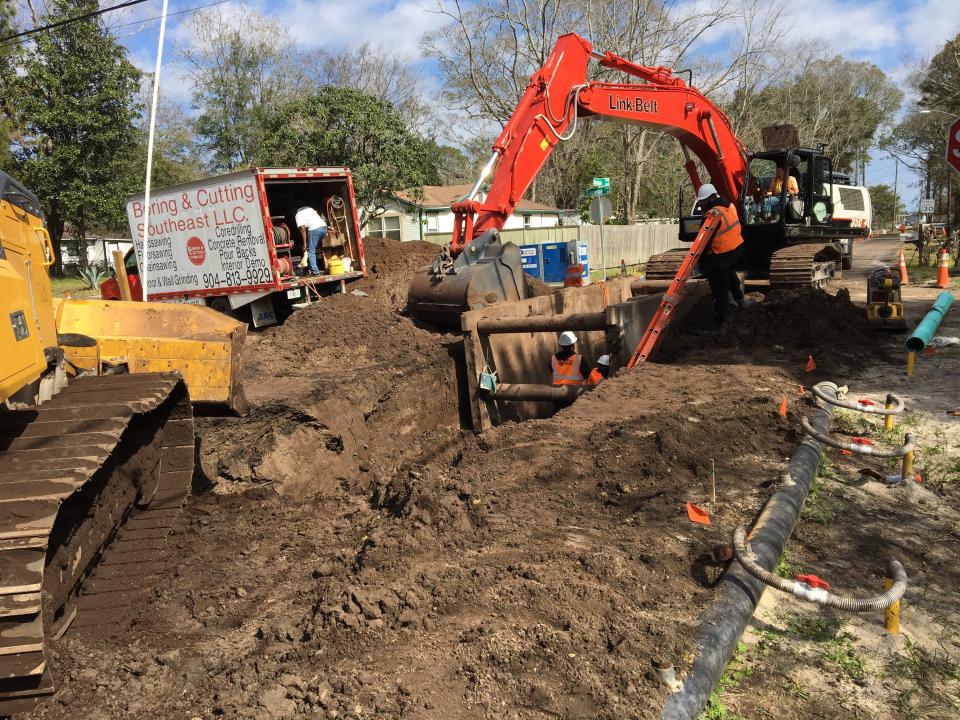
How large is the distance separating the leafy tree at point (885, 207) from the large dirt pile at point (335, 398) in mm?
89592

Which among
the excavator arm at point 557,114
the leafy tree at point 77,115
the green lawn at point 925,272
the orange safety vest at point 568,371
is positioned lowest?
the green lawn at point 925,272

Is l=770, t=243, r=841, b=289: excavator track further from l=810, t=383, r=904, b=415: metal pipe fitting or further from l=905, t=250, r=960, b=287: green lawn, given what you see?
l=905, t=250, r=960, b=287: green lawn

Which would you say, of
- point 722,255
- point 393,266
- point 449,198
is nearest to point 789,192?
point 722,255

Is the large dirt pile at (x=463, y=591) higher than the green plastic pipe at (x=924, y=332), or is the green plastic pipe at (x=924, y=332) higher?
the green plastic pipe at (x=924, y=332)

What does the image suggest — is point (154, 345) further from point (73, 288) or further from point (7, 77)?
point (7, 77)

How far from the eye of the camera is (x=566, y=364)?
318 inches

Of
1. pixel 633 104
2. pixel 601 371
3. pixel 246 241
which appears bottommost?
pixel 601 371

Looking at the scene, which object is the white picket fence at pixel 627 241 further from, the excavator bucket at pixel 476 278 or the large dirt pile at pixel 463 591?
the large dirt pile at pixel 463 591

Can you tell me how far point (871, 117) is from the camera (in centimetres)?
6338

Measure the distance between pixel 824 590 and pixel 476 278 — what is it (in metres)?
6.67

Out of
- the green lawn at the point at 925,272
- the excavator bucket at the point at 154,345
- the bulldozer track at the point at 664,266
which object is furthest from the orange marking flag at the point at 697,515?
the green lawn at the point at 925,272

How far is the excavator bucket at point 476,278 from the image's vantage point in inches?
356

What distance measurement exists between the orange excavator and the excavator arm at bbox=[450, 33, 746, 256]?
13 millimetres

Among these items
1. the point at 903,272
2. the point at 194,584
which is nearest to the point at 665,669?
the point at 194,584
